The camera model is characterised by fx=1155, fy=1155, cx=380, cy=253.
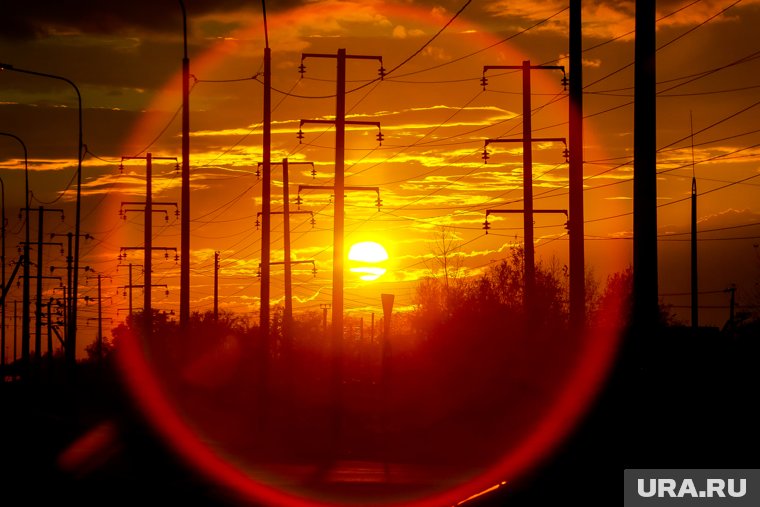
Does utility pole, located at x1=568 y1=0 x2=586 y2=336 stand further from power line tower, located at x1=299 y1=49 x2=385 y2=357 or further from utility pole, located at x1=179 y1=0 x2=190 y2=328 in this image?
utility pole, located at x1=179 y1=0 x2=190 y2=328

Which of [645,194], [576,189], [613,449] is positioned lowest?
[613,449]

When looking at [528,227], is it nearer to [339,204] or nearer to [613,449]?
[339,204]

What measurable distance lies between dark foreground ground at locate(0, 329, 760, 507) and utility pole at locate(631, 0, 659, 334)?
56cm

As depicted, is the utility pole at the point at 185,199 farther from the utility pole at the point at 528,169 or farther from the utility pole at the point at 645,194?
the utility pole at the point at 645,194

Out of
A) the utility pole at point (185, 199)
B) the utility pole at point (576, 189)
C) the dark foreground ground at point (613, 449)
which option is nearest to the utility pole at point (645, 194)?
the dark foreground ground at point (613, 449)

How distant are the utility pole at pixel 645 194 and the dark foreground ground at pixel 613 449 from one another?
0.56 metres

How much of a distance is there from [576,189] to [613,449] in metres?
10.8

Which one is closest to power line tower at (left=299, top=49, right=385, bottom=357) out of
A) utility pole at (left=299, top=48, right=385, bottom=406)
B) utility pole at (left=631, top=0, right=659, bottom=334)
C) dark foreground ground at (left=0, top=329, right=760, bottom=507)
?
utility pole at (left=299, top=48, right=385, bottom=406)

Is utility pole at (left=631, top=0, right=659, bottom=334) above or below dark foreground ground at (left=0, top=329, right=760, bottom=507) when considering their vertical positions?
above

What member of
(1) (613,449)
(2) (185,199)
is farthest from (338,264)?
(1) (613,449)

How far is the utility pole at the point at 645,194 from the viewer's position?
1877 cm

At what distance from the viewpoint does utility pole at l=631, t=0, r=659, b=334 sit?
1877 cm

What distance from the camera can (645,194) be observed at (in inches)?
747

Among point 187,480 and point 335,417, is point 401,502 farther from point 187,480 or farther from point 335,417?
point 335,417
